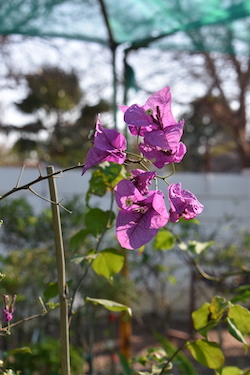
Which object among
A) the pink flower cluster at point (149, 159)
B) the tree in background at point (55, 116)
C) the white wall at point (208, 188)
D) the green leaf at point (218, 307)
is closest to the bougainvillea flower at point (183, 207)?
the pink flower cluster at point (149, 159)

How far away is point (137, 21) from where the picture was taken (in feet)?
7.60

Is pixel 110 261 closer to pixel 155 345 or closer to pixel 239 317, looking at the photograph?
pixel 239 317

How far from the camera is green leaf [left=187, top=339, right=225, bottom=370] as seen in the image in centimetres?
81

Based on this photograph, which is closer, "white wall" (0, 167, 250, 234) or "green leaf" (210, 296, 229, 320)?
"green leaf" (210, 296, 229, 320)

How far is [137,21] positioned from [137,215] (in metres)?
1.88

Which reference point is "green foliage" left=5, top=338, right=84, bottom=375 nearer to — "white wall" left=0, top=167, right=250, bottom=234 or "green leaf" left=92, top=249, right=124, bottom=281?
"green leaf" left=92, top=249, right=124, bottom=281

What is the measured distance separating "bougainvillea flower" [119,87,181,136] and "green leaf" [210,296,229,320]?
318 mm

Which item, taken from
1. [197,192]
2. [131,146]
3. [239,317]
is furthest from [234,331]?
[197,192]

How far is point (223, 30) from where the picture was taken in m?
2.44

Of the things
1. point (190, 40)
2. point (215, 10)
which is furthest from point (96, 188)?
point (190, 40)

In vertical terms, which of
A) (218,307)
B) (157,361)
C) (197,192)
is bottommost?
(157,361)

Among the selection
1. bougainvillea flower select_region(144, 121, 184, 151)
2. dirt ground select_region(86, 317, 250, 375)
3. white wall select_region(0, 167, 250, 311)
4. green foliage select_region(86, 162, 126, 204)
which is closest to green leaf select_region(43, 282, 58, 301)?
green foliage select_region(86, 162, 126, 204)

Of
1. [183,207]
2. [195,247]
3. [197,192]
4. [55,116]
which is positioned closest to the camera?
[183,207]

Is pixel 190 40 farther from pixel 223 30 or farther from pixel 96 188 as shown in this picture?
pixel 96 188
